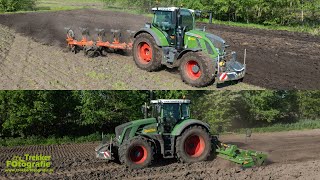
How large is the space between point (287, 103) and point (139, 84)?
58.8ft

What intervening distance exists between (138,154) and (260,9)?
28.4 metres

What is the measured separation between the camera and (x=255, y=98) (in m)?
21.7

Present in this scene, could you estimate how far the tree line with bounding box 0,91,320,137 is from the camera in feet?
49.9

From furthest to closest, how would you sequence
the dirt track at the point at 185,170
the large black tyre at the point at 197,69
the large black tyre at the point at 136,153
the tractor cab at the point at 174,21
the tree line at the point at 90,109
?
the tree line at the point at 90,109
the tractor cab at the point at 174,21
the large black tyre at the point at 197,69
the large black tyre at the point at 136,153
the dirt track at the point at 185,170

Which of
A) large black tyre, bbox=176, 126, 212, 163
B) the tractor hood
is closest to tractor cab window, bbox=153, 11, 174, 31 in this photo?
the tractor hood

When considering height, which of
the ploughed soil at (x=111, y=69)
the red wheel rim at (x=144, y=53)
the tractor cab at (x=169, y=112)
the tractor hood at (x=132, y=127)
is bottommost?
the tractor hood at (x=132, y=127)

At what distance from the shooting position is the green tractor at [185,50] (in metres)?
9.23

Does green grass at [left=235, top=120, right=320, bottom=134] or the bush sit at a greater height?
the bush

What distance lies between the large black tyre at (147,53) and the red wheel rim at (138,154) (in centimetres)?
321

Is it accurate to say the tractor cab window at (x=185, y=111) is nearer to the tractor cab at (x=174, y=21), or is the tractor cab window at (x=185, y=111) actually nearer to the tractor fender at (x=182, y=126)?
Answer: the tractor fender at (x=182, y=126)

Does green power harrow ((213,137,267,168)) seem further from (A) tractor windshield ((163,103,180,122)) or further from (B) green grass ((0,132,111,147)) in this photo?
(B) green grass ((0,132,111,147))

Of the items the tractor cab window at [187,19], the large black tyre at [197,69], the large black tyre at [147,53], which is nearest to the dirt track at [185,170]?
the large black tyre at [197,69]

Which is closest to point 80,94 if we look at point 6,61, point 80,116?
point 80,116

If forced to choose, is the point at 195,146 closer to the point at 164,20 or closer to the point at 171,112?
the point at 171,112
